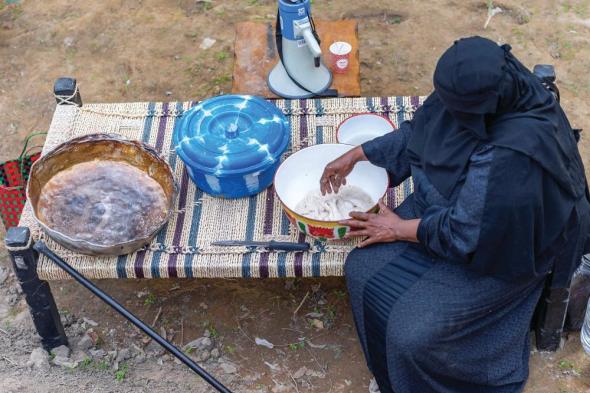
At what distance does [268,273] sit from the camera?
9.59 ft

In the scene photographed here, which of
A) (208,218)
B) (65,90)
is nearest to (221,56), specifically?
(65,90)

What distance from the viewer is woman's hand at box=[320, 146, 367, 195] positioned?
9.90 ft

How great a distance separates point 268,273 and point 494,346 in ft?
3.14

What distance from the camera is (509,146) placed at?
229 centimetres

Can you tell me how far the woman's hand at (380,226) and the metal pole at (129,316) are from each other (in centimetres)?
81

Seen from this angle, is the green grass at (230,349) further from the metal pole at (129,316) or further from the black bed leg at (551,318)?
the black bed leg at (551,318)

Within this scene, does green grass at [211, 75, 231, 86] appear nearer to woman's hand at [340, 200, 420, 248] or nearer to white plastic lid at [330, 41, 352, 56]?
white plastic lid at [330, 41, 352, 56]

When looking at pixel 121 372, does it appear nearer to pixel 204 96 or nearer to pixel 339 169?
pixel 339 169

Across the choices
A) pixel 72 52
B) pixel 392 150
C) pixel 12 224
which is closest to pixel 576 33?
pixel 392 150

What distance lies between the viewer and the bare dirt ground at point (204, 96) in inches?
122

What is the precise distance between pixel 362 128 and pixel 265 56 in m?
0.86

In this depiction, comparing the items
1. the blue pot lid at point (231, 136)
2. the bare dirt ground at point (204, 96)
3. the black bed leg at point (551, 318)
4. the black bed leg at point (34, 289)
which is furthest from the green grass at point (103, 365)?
the black bed leg at point (551, 318)

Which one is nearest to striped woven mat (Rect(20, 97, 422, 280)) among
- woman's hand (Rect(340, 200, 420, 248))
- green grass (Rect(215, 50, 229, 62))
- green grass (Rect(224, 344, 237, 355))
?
woman's hand (Rect(340, 200, 420, 248))

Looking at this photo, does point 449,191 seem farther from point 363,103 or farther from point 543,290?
point 363,103
